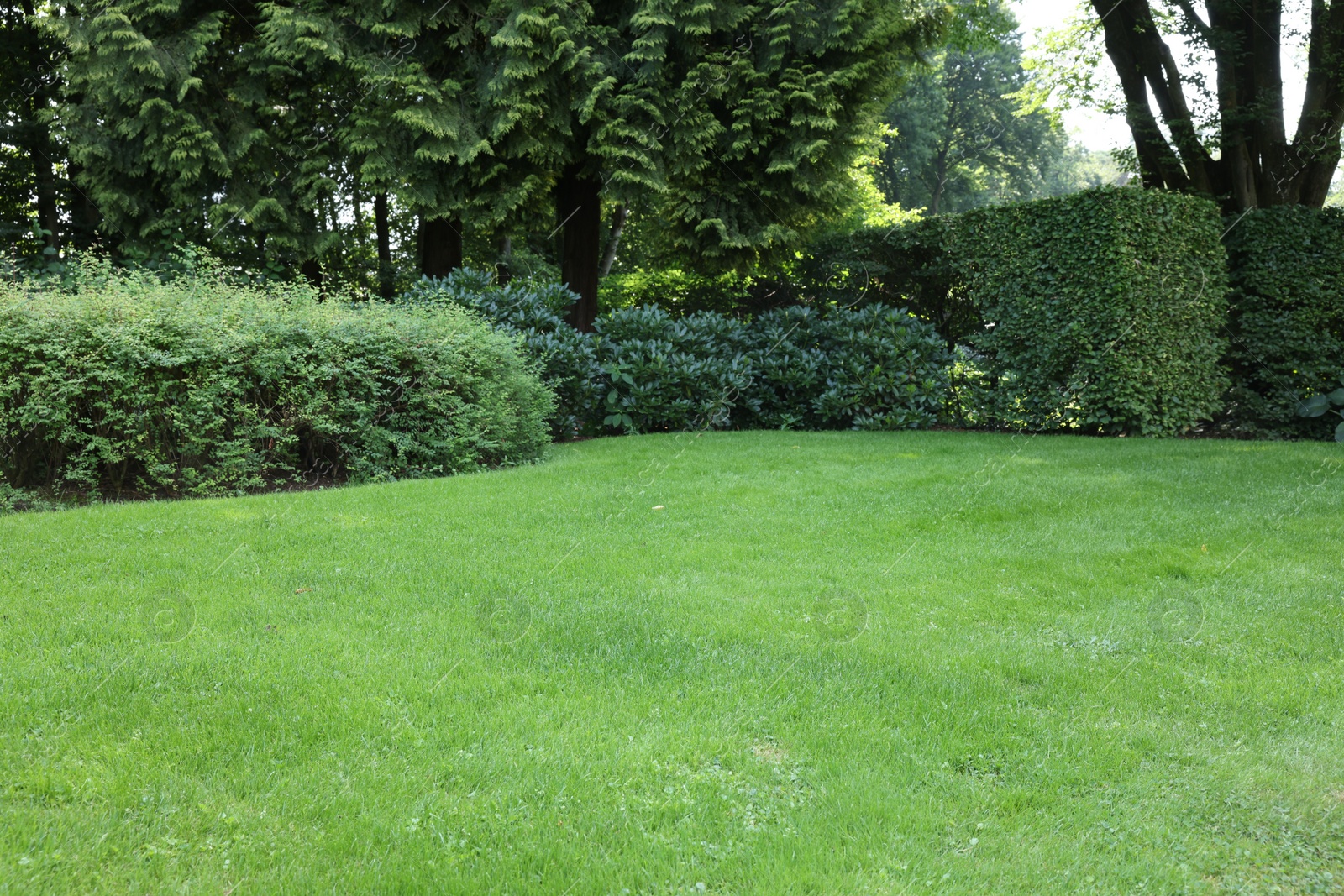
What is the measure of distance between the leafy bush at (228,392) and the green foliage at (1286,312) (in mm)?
9663

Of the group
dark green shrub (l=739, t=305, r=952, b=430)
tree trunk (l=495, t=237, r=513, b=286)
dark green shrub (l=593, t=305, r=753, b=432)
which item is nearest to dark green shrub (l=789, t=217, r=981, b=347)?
dark green shrub (l=739, t=305, r=952, b=430)

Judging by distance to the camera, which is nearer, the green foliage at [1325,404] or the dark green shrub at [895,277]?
the green foliage at [1325,404]

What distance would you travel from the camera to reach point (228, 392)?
7457 mm

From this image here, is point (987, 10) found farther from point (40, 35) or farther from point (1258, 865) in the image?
point (40, 35)

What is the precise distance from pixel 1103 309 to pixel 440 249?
34.0 ft

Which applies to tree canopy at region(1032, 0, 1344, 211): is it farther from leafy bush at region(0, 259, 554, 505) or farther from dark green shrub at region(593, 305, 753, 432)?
leafy bush at region(0, 259, 554, 505)

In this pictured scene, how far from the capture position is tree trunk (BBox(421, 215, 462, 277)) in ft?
48.4

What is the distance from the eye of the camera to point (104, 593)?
443 centimetres

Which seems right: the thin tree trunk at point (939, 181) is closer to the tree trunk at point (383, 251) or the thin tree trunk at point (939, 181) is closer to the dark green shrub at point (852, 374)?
the tree trunk at point (383, 251)

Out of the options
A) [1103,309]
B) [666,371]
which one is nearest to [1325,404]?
[1103,309]

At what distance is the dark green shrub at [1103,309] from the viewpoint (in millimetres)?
10125

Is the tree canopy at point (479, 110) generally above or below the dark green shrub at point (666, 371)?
above

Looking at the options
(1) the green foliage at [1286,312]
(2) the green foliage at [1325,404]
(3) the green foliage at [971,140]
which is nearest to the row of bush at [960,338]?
(1) the green foliage at [1286,312]

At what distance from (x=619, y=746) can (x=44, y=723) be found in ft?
6.84
